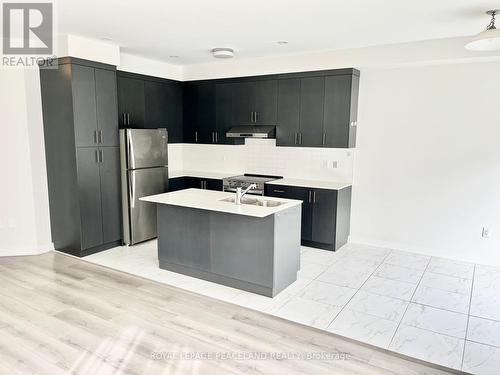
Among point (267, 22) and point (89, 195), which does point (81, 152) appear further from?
point (267, 22)

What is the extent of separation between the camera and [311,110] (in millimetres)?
5207

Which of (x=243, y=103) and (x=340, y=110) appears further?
(x=243, y=103)

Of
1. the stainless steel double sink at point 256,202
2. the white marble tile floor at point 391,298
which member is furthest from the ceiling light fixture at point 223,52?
the white marble tile floor at point 391,298

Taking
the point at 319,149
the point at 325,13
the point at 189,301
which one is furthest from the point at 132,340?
the point at 319,149

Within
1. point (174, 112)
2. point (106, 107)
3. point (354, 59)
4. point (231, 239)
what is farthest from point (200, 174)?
point (354, 59)

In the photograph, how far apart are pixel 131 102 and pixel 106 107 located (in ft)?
2.38

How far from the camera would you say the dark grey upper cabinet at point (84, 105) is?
434 cm

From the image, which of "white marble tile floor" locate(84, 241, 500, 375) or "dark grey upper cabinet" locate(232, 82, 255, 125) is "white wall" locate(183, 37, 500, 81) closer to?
"dark grey upper cabinet" locate(232, 82, 255, 125)

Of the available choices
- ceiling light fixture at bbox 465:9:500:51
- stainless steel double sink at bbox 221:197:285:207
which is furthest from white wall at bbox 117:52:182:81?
ceiling light fixture at bbox 465:9:500:51

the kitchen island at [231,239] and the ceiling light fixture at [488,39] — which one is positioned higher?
the ceiling light fixture at [488,39]

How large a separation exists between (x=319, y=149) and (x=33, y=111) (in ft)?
12.9

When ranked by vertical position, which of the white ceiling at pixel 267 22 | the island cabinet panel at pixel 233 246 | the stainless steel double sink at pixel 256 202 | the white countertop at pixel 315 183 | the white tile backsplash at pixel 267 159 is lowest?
the island cabinet panel at pixel 233 246

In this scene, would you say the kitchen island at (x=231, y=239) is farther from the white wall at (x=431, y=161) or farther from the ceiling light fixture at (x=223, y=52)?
the ceiling light fixture at (x=223, y=52)

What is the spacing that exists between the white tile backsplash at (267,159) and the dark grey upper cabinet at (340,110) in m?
0.27
